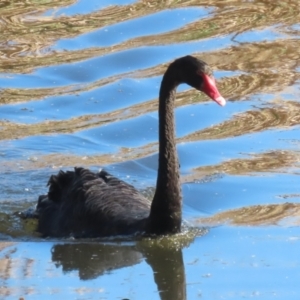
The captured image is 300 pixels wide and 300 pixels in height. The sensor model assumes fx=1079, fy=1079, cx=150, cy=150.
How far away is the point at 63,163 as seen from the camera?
9148 mm

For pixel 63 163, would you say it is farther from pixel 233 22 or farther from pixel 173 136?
pixel 233 22

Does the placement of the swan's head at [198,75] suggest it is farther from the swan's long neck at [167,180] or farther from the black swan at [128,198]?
the swan's long neck at [167,180]

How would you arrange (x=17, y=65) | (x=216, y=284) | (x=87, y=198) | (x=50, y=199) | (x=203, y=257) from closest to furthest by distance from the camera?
1. (x=216, y=284)
2. (x=203, y=257)
3. (x=87, y=198)
4. (x=50, y=199)
5. (x=17, y=65)

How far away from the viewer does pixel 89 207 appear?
7348 mm

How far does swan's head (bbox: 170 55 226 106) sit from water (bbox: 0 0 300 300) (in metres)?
1.01

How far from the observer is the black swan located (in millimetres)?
6895

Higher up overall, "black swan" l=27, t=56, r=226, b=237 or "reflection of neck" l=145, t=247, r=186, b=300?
"black swan" l=27, t=56, r=226, b=237

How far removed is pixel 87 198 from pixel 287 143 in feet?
7.73

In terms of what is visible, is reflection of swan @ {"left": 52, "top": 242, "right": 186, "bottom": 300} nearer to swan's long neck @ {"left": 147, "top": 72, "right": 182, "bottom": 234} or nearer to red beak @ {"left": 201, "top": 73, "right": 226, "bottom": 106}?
swan's long neck @ {"left": 147, "top": 72, "right": 182, "bottom": 234}

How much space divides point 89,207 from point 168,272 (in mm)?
1028

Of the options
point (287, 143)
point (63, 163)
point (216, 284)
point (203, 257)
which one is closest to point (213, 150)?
point (287, 143)

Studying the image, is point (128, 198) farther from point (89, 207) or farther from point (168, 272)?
point (168, 272)

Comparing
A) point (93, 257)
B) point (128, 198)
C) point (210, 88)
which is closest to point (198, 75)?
point (210, 88)

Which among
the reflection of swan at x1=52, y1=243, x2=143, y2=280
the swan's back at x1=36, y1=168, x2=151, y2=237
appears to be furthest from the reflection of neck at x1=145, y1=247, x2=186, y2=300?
the swan's back at x1=36, y1=168, x2=151, y2=237
